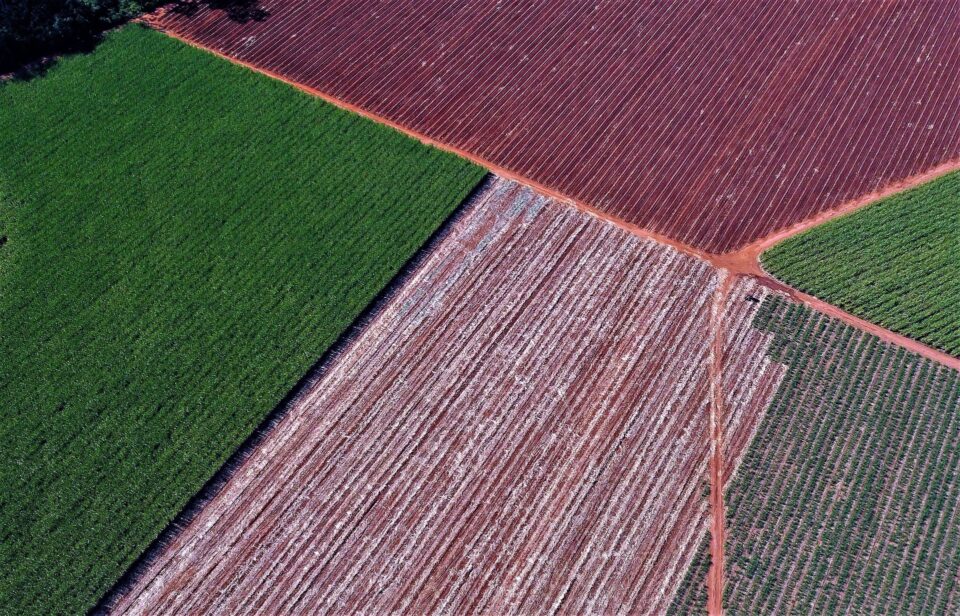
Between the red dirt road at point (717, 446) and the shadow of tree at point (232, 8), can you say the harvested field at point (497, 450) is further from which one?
the shadow of tree at point (232, 8)

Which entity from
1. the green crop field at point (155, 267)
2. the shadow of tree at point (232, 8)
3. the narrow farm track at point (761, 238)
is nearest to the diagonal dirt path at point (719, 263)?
the narrow farm track at point (761, 238)

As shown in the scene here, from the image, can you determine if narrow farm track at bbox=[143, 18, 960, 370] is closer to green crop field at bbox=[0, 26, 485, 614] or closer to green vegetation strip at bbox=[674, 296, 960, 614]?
green vegetation strip at bbox=[674, 296, 960, 614]

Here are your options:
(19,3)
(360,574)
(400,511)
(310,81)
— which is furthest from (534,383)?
(19,3)

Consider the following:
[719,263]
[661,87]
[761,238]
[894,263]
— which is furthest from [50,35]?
[894,263]

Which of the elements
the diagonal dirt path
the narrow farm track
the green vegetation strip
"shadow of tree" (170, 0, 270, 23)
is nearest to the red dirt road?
the diagonal dirt path

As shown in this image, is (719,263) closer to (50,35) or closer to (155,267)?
(155,267)

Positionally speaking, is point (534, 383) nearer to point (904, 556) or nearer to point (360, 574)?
point (360, 574)
